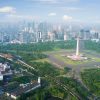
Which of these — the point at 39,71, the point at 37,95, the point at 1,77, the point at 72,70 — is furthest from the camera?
the point at 72,70

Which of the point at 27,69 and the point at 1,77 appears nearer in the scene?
the point at 1,77

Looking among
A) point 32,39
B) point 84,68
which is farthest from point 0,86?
point 32,39

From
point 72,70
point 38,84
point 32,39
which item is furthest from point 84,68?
point 32,39

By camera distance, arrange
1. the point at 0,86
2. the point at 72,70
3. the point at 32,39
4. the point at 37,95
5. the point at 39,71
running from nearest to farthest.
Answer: the point at 37,95 < the point at 0,86 < the point at 39,71 < the point at 72,70 < the point at 32,39

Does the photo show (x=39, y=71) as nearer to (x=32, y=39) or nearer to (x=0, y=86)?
(x=0, y=86)

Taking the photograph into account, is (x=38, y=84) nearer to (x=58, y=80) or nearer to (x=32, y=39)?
(x=58, y=80)

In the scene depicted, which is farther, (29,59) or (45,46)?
(45,46)

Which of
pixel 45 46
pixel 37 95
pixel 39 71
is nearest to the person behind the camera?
pixel 37 95

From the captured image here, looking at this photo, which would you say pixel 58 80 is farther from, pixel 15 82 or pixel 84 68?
pixel 84 68

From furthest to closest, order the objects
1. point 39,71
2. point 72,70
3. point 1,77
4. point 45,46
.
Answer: point 45,46
point 72,70
point 39,71
point 1,77
